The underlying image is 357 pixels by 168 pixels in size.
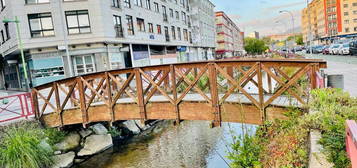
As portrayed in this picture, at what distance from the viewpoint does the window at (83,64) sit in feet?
75.8

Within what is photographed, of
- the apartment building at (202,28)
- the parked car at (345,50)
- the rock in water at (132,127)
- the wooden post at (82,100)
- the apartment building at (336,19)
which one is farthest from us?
the apartment building at (336,19)

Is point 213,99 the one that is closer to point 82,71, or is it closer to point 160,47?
point 82,71

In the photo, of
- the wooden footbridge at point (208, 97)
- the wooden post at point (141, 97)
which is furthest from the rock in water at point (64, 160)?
the wooden post at point (141, 97)

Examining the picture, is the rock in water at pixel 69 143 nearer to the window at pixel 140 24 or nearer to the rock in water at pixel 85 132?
the rock in water at pixel 85 132

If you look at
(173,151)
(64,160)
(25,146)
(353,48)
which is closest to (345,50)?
(353,48)

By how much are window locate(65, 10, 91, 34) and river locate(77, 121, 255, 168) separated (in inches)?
473

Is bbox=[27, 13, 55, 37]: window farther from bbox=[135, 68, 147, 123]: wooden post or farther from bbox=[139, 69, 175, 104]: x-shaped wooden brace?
bbox=[139, 69, 175, 104]: x-shaped wooden brace

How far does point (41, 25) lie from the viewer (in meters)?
22.1

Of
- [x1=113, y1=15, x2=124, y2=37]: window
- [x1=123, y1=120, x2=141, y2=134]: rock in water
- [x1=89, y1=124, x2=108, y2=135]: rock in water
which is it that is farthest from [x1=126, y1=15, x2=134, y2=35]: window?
[x1=89, y1=124, x2=108, y2=135]: rock in water

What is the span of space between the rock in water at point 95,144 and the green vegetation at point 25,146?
1.34 m

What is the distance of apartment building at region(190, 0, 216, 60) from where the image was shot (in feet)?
165

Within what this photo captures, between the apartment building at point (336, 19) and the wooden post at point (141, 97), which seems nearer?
the wooden post at point (141, 97)

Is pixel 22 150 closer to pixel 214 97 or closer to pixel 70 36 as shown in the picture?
pixel 214 97

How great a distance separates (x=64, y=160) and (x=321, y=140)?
10.0m
